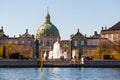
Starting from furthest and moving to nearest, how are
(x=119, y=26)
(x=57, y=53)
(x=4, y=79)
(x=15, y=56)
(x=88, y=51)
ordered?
(x=88, y=51), (x=119, y=26), (x=57, y=53), (x=15, y=56), (x=4, y=79)

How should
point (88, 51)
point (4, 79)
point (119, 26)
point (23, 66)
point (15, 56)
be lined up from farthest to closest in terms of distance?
1. point (88, 51)
2. point (119, 26)
3. point (15, 56)
4. point (23, 66)
5. point (4, 79)

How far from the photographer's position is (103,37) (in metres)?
187

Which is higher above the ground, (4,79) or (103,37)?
(103,37)

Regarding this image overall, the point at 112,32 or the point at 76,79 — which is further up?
the point at 112,32

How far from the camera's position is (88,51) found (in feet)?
649

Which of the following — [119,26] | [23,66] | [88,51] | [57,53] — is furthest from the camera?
[88,51]

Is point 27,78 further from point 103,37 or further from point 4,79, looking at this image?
point 103,37

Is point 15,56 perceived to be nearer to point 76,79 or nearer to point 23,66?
point 23,66

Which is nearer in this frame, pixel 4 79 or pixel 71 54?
pixel 4 79

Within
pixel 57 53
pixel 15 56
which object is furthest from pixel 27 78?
pixel 57 53

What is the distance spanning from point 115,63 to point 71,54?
267 feet

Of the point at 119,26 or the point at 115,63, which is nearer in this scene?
the point at 115,63

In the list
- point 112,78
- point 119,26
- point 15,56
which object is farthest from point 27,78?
point 119,26

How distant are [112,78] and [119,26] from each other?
113387mm
